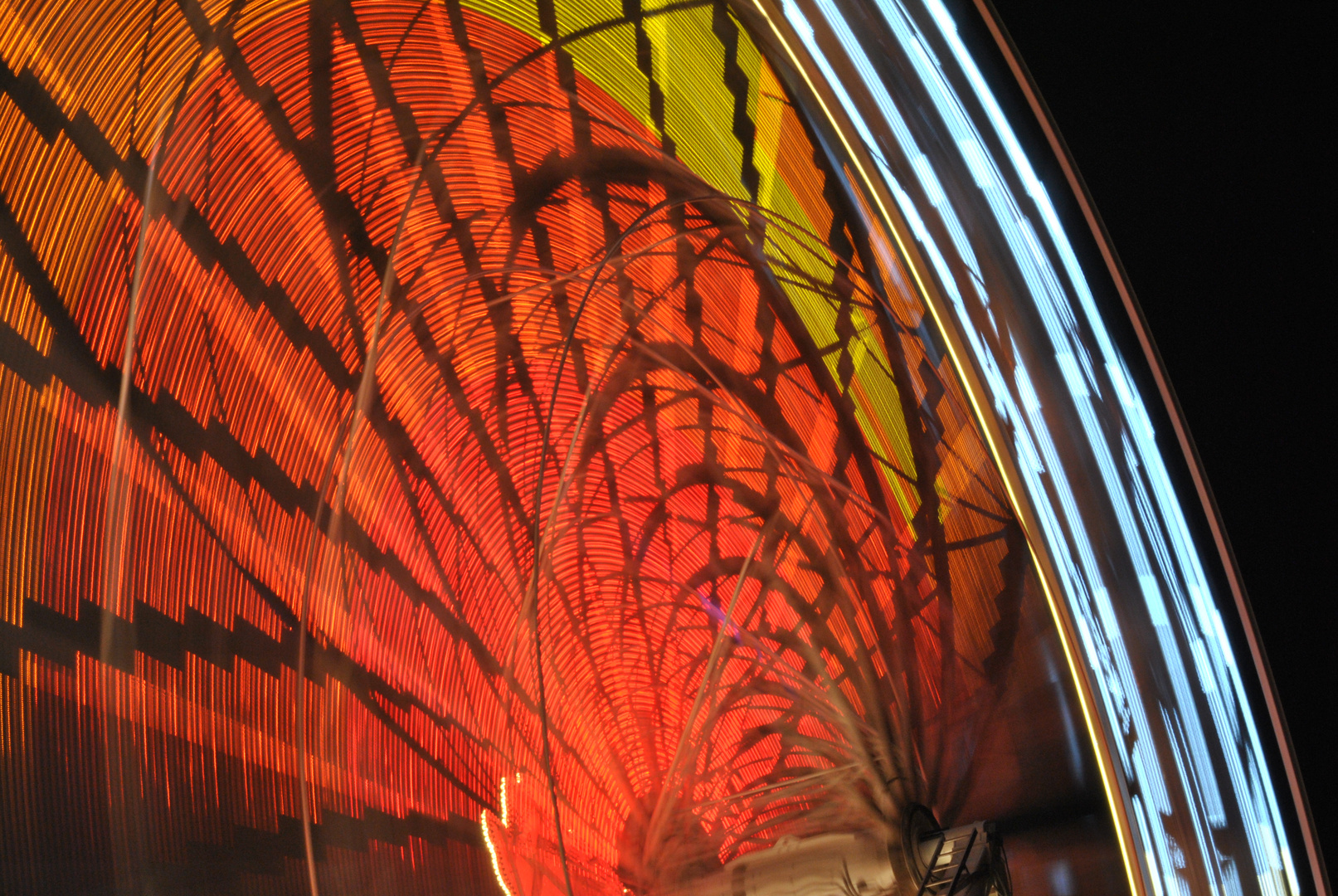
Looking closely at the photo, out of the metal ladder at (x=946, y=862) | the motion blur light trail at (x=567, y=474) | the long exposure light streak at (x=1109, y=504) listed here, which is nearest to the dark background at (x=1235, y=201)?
the long exposure light streak at (x=1109, y=504)

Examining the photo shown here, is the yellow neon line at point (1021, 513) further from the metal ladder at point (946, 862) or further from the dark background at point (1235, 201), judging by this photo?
the dark background at point (1235, 201)

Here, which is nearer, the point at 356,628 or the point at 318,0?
the point at 318,0

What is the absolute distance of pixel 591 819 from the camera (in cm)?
409

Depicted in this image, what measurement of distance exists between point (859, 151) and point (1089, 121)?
3.39 feet

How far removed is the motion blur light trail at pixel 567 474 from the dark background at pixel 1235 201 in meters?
0.80

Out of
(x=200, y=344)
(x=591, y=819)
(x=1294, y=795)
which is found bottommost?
(x=1294, y=795)

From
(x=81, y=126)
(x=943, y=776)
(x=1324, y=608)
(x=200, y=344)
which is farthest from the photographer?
(x=943, y=776)

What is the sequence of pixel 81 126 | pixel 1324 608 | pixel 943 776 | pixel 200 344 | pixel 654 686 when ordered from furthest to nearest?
pixel 654 686
pixel 943 776
pixel 1324 608
pixel 200 344
pixel 81 126

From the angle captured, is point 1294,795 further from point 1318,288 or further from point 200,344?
point 200,344

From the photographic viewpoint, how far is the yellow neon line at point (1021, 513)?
3092 mm

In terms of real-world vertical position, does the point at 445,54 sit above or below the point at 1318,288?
above

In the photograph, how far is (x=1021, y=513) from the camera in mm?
3240

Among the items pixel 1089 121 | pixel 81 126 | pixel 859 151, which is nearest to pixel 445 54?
pixel 81 126

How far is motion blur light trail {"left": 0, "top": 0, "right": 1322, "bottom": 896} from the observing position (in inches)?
103
